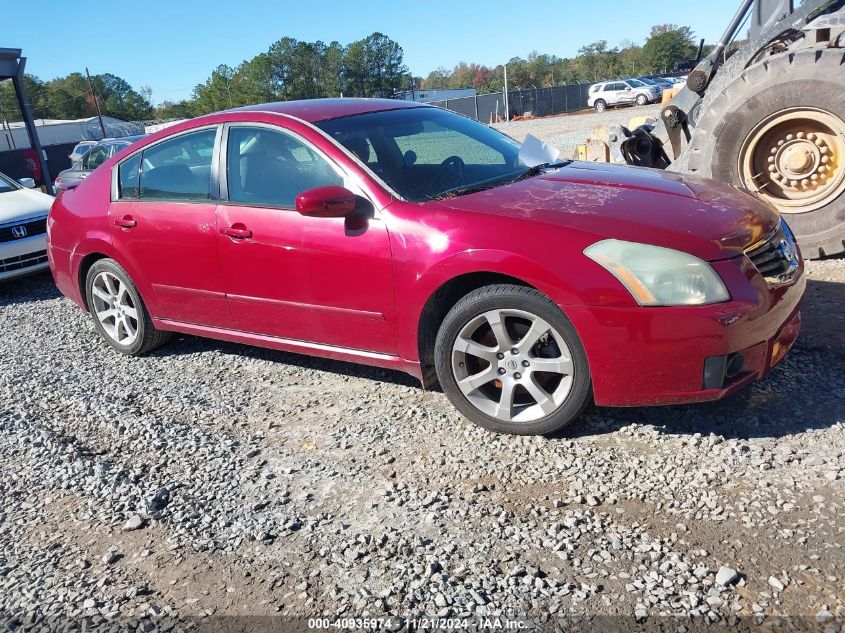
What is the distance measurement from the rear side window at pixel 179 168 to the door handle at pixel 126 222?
173 mm

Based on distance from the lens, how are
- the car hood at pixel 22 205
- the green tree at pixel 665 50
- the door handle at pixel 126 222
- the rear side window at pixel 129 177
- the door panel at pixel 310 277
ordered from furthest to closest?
the green tree at pixel 665 50
the car hood at pixel 22 205
the rear side window at pixel 129 177
the door handle at pixel 126 222
the door panel at pixel 310 277

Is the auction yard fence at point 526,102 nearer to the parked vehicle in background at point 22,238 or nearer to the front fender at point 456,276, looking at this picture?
the parked vehicle in background at point 22,238

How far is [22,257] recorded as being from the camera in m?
7.89

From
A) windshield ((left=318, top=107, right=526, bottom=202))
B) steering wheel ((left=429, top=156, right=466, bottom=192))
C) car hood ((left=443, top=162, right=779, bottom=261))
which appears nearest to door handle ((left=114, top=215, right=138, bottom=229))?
windshield ((left=318, top=107, right=526, bottom=202))

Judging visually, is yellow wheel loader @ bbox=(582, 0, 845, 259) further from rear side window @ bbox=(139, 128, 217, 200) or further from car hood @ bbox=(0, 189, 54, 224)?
car hood @ bbox=(0, 189, 54, 224)

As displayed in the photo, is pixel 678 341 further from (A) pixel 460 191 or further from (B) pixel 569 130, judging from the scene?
(B) pixel 569 130

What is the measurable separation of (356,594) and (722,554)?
134 cm

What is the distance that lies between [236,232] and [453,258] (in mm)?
1507

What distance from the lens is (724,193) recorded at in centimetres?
375

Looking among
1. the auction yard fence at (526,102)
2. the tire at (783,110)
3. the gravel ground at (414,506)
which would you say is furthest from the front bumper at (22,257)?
the auction yard fence at (526,102)

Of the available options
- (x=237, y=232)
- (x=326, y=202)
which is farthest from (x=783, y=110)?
(x=237, y=232)

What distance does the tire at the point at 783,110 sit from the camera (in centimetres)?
516

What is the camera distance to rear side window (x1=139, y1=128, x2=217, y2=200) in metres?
4.53

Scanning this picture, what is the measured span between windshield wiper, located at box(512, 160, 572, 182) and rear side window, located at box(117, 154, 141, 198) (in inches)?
107
